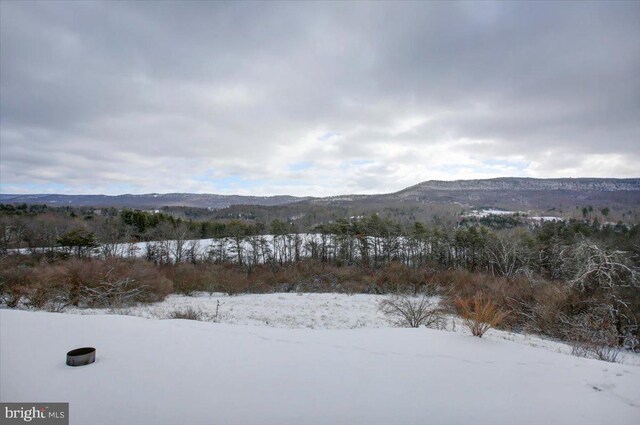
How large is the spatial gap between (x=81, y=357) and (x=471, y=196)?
145 meters

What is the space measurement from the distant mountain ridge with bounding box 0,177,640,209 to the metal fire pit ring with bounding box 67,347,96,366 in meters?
113

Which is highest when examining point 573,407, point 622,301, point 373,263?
point 573,407

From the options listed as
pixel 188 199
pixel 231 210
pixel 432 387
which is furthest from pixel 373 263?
pixel 188 199

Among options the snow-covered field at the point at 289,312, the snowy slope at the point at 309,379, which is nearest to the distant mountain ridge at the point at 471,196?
the snow-covered field at the point at 289,312

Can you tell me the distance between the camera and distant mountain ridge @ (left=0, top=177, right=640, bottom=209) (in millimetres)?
121500

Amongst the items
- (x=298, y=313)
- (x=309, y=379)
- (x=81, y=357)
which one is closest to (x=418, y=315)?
(x=309, y=379)

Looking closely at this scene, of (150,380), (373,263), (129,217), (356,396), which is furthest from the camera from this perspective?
(129,217)

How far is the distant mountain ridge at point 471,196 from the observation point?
121500mm

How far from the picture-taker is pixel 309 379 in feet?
13.6

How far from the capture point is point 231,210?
307ft

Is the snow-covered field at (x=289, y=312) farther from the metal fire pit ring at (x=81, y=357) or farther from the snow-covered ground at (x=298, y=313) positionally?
the metal fire pit ring at (x=81, y=357)

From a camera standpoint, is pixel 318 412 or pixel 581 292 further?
pixel 581 292

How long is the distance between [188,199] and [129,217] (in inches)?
3860

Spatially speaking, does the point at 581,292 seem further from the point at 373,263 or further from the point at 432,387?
the point at 373,263
